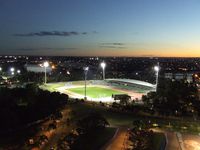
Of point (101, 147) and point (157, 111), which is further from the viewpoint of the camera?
point (157, 111)

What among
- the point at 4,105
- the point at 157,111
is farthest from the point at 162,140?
the point at 4,105

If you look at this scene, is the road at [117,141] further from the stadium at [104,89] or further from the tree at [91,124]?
the stadium at [104,89]

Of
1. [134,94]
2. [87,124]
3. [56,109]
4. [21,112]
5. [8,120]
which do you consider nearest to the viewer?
Answer: [87,124]

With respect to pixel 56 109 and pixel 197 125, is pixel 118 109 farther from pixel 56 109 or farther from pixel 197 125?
pixel 197 125

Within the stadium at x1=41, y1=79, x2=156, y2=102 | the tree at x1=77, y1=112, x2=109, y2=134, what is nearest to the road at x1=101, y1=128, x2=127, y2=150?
the tree at x1=77, y1=112, x2=109, y2=134

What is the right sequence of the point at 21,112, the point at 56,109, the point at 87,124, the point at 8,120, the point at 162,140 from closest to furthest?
the point at 162,140
the point at 87,124
the point at 8,120
the point at 21,112
the point at 56,109

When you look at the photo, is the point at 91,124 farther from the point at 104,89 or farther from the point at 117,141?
the point at 104,89

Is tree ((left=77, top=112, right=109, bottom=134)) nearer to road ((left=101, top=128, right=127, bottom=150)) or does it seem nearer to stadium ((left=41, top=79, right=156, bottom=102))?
road ((left=101, top=128, right=127, bottom=150))

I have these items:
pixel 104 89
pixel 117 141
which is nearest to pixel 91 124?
pixel 117 141
